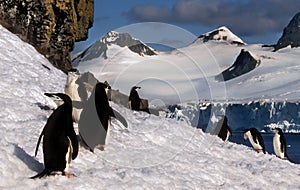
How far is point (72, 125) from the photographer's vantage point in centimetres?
864

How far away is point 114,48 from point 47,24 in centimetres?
1591

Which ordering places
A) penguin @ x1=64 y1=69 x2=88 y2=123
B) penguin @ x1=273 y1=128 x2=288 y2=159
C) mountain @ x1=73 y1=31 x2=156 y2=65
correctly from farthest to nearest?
penguin @ x1=273 y1=128 x2=288 y2=159
penguin @ x1=64 y1=69 x2=88 y2=123
mountain @ x1=73 y1=31 x2=156 y2=65

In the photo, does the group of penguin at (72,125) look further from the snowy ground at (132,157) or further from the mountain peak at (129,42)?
the mountain peak at (129,42)

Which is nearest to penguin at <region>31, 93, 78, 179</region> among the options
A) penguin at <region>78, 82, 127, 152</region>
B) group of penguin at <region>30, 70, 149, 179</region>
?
group of penguin at <region>30, 70, 149, 179</region>

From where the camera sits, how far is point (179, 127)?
14.7m

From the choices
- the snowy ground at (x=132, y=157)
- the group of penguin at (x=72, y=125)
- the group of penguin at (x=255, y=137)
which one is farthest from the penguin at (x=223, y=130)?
the group of penguin at (x=72, y=125)

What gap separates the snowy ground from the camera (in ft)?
27.6

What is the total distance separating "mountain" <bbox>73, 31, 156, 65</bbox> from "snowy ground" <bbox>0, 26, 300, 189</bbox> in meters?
1.64

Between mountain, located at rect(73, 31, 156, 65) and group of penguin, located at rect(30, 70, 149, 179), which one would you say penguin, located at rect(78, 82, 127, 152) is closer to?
group of penguin, located at rect(30, 70, 149, 179)

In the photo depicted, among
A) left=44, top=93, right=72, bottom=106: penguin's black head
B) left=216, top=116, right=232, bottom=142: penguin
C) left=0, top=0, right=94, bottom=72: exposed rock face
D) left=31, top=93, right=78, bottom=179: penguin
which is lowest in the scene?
left=216, top=116, right=232, bottom=142: penguin

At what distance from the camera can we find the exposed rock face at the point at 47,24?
2683cm

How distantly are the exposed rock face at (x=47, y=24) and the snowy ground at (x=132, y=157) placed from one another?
1018 cm

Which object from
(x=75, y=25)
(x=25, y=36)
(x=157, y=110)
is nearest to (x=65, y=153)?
(x=157, y=110)

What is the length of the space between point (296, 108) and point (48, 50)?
542 feet
